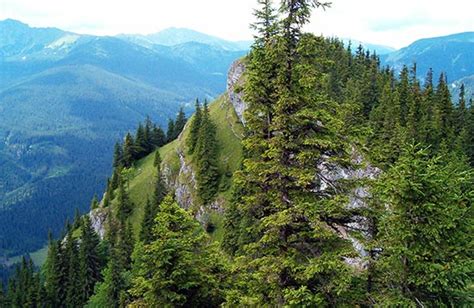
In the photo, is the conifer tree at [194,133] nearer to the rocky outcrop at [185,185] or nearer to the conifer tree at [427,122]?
the rocky outcrop at [185,185]

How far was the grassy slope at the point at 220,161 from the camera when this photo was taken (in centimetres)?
11194

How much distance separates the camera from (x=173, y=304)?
952 inches

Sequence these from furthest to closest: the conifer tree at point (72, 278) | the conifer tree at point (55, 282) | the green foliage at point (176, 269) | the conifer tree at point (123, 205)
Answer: the conifer tree at point (123, 205) < the conifer tree at point (55, 282) < the conifer tree at point (72, 278) < the green foliage at point (176, 269)

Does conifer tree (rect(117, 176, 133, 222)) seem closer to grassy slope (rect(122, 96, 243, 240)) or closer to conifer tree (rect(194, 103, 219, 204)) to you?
grassy slope (rect(122, 96, 243, 240))

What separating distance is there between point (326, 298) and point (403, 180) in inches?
213

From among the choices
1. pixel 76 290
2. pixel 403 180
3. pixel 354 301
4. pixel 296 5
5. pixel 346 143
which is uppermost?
pixel 296 5

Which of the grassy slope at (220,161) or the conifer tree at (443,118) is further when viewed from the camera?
the grassy slope at (220,161)

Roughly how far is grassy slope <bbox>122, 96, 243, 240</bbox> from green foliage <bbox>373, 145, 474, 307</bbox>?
3403 inches

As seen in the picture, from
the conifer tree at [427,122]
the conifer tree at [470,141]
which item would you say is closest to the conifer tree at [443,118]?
the conifer tree at [427,122]

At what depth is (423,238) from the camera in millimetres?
16984

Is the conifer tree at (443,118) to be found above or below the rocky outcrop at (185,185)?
above

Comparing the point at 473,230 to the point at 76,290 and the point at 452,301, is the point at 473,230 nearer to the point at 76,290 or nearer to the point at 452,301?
the point at 452,301

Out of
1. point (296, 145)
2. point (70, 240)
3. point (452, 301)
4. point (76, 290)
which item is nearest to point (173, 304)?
point (296, 145)

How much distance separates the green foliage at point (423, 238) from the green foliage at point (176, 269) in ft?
35.2
